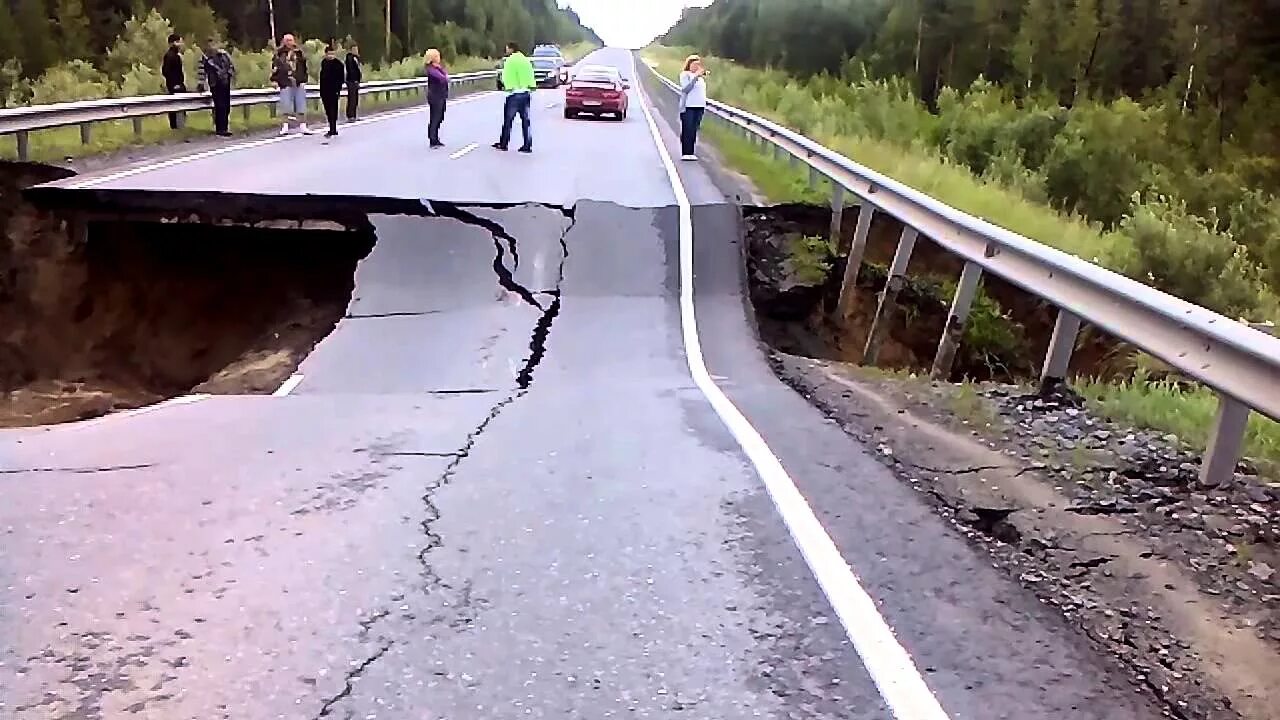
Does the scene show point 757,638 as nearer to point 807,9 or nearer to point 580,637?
point 580,637

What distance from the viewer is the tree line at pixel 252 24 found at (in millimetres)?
57031

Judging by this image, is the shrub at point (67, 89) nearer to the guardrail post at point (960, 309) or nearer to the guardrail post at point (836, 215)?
the guardrail post at point (836, 215)

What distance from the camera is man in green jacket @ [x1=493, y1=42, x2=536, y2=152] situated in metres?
19.4

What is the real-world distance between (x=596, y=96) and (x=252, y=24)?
5133 centimetres

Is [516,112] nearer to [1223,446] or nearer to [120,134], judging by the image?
[120,134]

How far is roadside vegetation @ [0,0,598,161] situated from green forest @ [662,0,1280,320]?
485 inches

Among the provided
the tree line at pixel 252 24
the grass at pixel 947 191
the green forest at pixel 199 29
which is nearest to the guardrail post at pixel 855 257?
the grass at pixel 947 191

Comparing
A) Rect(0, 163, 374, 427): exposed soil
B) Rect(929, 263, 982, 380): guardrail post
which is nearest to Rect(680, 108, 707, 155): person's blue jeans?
Rect(0, 163, 374, 427): exposed soil

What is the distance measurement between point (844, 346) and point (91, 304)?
7.63 m

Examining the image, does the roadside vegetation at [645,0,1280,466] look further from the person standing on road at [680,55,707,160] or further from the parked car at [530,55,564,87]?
the parked car at [530,55,564,87]

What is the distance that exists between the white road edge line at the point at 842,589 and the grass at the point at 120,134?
12760 mm

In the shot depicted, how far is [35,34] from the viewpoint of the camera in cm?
5822

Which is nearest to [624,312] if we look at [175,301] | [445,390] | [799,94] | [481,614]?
[445,390]

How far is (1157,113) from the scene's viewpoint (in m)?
49.6
